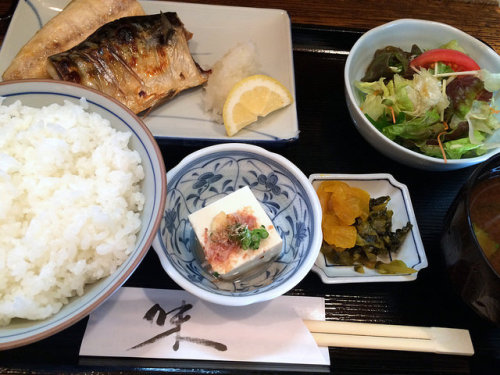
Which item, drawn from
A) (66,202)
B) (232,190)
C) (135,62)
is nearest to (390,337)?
(232,190)

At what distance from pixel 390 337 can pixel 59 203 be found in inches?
53.0

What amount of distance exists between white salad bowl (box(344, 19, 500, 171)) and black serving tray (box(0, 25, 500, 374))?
5.6 inches

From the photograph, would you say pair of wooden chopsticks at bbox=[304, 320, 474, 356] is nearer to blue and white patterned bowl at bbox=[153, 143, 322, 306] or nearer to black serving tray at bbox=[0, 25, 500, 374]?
black serving tray at bbox=[0, 25, 500, 374]

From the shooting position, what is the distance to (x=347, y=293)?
1.69m

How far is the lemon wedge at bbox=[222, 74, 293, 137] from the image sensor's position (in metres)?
2.09

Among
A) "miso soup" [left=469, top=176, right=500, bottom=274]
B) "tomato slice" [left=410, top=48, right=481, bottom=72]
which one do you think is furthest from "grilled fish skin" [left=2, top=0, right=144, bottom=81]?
"miso soup" [left=469, top=176, right=500, bottom=274]

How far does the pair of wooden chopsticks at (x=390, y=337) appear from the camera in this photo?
4.94 ft

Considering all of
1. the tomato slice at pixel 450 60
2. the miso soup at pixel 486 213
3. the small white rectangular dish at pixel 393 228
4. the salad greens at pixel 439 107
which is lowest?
the small white rectangular dish at pixel 393 228

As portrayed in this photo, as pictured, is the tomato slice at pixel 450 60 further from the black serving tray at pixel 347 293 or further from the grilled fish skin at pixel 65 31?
the grilled fish skin at pixel 65 31

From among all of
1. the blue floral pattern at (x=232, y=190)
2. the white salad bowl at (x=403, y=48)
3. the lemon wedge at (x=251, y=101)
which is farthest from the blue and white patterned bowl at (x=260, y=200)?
the white salad bowl at (x=403, y=48)

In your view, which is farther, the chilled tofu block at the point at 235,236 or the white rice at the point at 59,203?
the chilled tofu block at the point at 235,236

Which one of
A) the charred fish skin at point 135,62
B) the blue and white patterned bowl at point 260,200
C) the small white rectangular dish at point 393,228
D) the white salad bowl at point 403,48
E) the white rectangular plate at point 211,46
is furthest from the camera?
the white rectangular plate at point 211,46

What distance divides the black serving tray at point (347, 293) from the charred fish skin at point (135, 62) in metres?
0.38

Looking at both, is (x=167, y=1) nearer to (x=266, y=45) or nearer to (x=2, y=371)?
(x=266, y=45)
